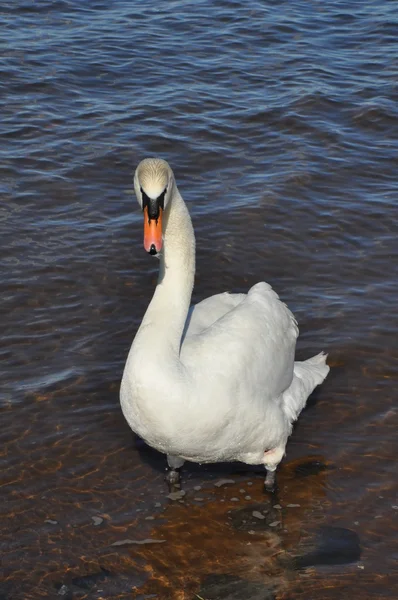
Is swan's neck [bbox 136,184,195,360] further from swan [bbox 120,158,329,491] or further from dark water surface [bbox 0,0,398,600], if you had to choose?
dark water surface [bbox 0,0,398,600]

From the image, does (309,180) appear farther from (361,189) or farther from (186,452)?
(186,452)

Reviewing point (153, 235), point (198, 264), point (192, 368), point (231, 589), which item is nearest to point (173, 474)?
point (231, 589)

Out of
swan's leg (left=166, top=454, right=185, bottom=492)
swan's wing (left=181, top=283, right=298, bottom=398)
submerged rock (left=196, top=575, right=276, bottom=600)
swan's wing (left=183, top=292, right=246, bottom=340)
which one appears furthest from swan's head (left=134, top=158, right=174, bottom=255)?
submerged rock (left=196, top=575, right=276, bottom=600)

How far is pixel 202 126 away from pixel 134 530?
27.2 ft

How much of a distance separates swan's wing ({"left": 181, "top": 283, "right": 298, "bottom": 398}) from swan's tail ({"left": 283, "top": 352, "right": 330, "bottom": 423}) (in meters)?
0.12

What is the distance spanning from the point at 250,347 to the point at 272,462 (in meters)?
1.05

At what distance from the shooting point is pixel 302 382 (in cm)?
838

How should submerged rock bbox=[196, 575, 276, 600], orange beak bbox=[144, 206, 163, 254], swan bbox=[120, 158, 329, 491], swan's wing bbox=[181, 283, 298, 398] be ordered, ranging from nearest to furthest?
orange beak bbox=[144, 206, 163, 254] < swan bbox=[120, 158, 329, 491] < submerged rock bbox=[196, 575, 276, 600] < swan's wing bbox=[181, 283, 298, 398]

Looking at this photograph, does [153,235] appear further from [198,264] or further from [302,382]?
[198,264]

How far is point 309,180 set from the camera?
13000mm

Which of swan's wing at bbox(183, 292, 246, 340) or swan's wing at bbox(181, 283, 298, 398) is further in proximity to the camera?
swan's wing at bbox(183, 292, 246, 340)

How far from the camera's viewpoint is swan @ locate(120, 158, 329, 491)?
6512 mm

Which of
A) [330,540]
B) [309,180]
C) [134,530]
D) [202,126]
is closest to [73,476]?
[134,530]

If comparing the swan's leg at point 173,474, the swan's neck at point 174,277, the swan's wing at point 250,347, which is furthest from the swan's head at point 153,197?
the swan's leg at point 173,474
